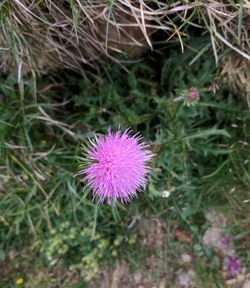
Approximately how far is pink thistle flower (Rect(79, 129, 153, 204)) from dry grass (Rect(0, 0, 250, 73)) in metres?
0.44

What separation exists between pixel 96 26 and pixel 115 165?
732 mm

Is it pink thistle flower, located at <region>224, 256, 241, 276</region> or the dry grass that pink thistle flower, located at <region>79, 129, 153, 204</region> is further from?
Answer: pink thistle flower, located at <region>224, 256, 241, 276</region>

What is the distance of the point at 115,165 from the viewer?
156cm

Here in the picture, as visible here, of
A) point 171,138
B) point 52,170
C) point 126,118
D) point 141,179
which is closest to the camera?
point 141,179

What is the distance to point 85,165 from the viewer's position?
168 centimetres

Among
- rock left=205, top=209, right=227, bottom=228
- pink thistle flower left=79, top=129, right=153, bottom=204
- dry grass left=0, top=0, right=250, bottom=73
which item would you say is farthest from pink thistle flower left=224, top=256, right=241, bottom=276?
dry grass left=0, top=0, right=250, bottom=73

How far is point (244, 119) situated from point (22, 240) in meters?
1.31

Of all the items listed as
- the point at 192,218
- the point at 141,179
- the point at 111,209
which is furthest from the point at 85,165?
the point at 192,218

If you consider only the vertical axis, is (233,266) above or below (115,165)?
below

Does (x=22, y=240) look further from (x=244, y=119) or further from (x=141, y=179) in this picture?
(x=244, y=119)

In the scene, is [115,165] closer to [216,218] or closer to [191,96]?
[191,96]

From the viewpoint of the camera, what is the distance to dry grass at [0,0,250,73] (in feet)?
5.89

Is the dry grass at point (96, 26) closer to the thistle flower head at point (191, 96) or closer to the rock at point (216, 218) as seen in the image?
the thistle flower head at point (191, 96)

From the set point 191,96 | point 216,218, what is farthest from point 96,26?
point 216,218
